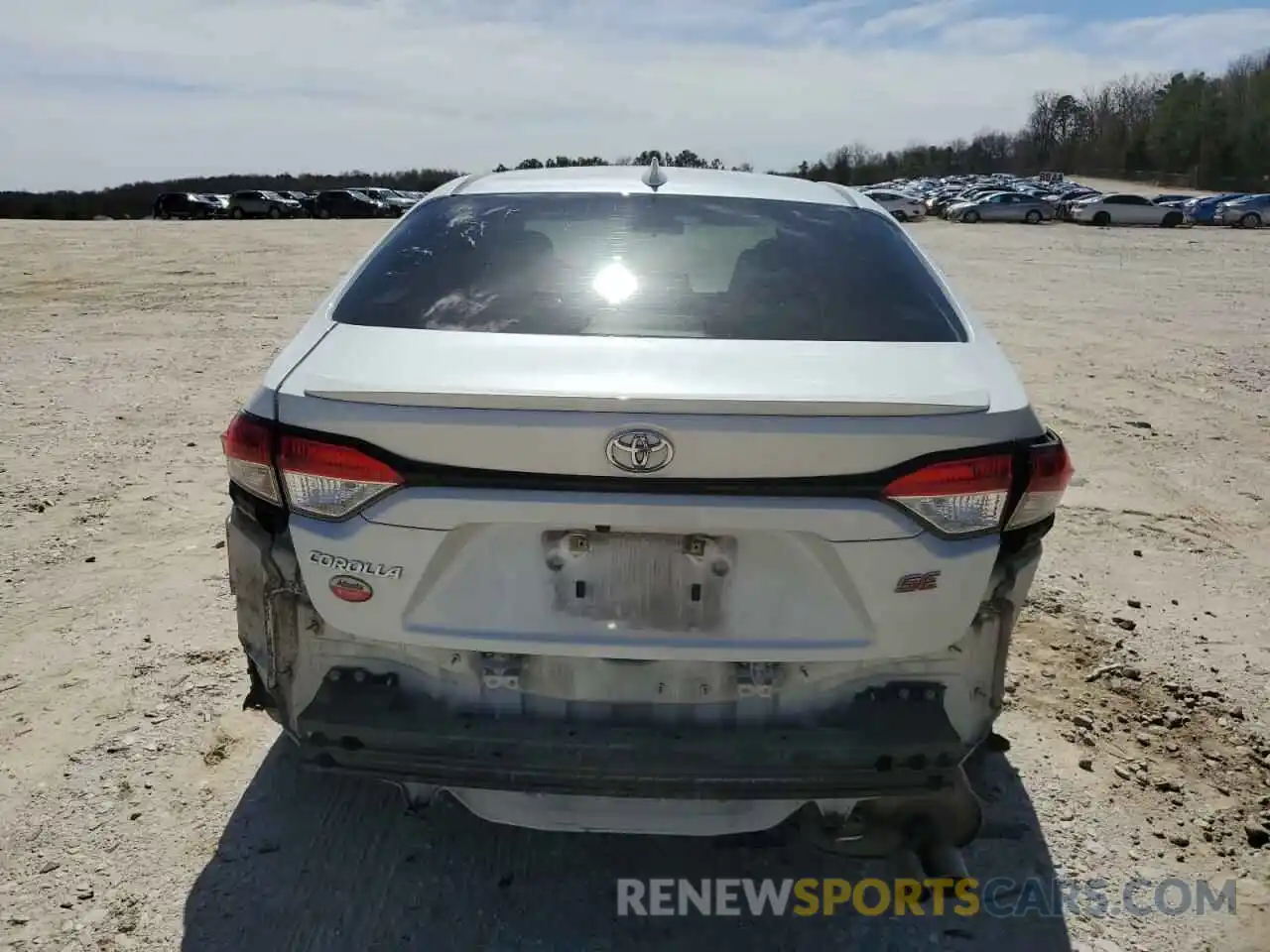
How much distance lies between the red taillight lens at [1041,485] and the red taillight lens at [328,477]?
137cm

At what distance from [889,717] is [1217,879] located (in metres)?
1.38

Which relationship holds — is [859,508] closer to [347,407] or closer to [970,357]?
[970,357]

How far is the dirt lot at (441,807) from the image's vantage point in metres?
2.56

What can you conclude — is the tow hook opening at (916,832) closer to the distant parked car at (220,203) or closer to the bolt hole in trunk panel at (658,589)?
the bolt hole in trunk panel at (658,589)

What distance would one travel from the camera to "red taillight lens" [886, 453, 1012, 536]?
207 centimetres

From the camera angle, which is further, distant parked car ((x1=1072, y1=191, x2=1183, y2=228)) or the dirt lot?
distant parked car ((x1=1072, y1=191, x2=1183, y2=228))

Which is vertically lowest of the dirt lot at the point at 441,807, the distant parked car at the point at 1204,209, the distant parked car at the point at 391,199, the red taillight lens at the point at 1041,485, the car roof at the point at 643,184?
the distant parked car at the point at 1204,209

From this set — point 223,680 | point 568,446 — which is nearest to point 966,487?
point 568,446

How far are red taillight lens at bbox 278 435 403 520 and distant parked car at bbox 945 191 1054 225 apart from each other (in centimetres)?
4643

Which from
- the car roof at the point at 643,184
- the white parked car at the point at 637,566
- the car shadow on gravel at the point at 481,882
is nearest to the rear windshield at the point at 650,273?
the car roof at the point at 643,184

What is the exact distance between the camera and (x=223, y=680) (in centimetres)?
368

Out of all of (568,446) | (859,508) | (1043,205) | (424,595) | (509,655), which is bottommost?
(1043,205)

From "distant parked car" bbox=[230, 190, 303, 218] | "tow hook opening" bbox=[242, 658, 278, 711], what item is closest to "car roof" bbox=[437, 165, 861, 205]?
"tow hook opening" bbox=[242, 658, 278, 711]

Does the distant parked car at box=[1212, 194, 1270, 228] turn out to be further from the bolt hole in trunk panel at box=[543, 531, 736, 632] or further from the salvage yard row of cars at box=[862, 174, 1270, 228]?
the bolt hole in trunk panel at box=[543, 531, 736, 632]
